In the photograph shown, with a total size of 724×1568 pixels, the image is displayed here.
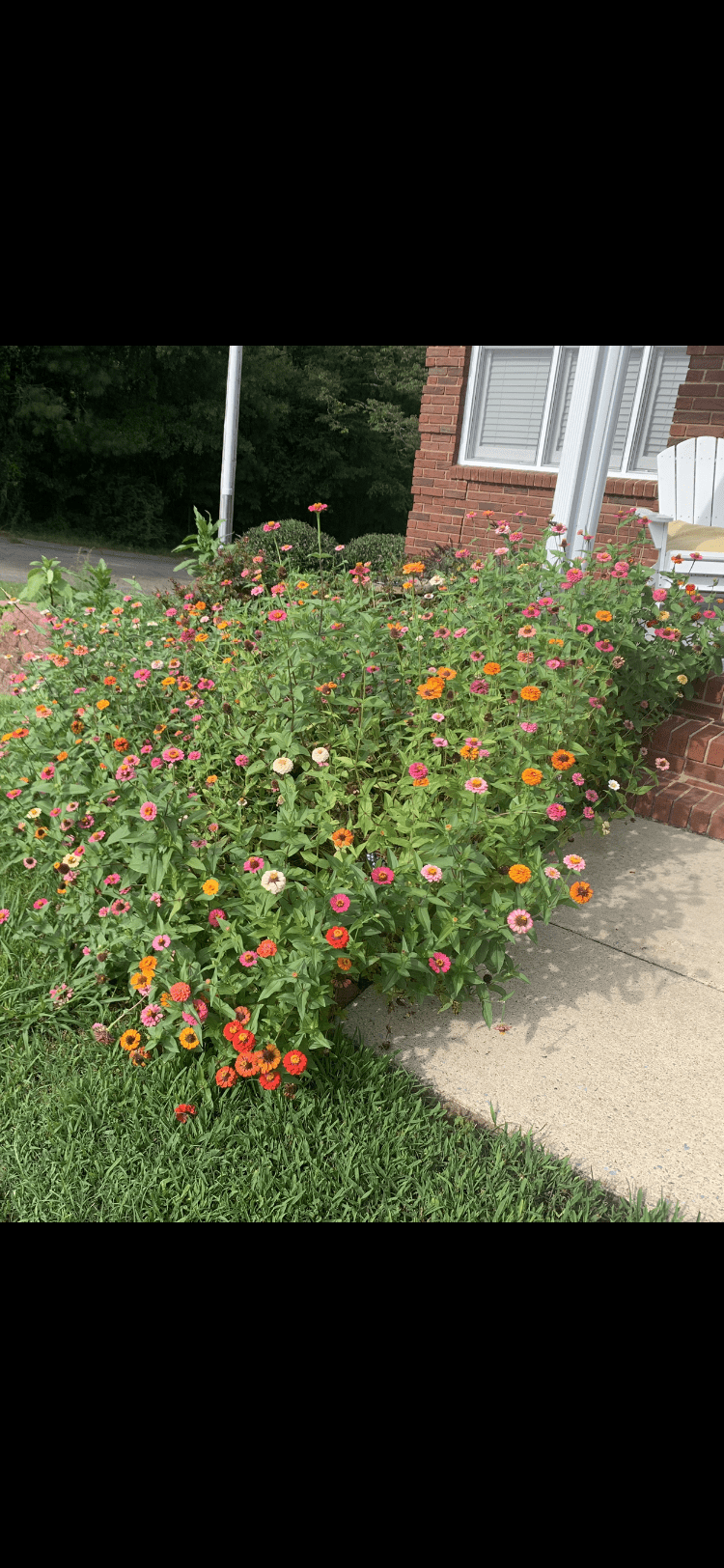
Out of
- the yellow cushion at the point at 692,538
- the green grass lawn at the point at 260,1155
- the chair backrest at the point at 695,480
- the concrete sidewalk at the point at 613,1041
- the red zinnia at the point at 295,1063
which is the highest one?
the chair backrest at the point at 695,480

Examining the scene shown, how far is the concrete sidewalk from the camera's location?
2088mm

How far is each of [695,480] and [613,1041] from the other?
3.89m

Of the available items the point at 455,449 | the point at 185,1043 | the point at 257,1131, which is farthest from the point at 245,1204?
the point at 455,449

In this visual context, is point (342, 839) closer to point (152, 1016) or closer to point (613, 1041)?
point (152, 1016)

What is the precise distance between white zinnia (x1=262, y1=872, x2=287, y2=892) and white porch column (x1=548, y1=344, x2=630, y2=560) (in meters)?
2.58

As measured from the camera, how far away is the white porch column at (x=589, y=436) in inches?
164

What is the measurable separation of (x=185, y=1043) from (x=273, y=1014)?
215mm

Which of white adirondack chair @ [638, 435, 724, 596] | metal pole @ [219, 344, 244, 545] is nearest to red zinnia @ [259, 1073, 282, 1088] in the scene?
white adirondack chair @ [638, 435, 724, 596]

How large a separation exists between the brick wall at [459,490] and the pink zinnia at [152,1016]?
236 inches

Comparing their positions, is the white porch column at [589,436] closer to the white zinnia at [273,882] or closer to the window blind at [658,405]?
the white zinnia at [273,882]

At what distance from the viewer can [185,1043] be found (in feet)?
6.88

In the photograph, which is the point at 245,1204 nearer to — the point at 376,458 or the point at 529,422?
the point at 529,422

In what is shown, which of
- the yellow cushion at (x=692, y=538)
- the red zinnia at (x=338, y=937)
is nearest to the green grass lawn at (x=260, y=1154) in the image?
the red zinnia at (x=338, y=937)

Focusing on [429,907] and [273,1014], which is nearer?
[273,1014]
